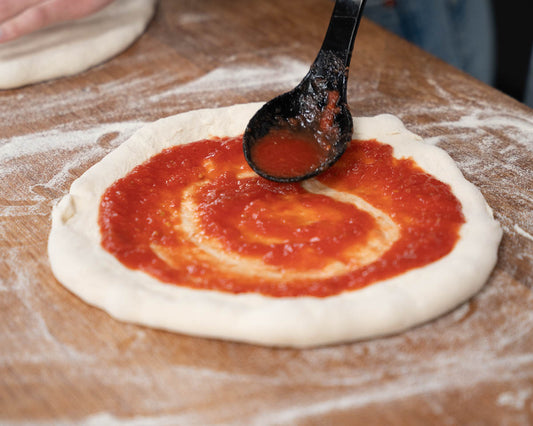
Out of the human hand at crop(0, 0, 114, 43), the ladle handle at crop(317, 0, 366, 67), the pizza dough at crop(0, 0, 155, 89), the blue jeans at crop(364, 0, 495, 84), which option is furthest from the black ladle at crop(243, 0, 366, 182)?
the blue jeans at crop(364, 0, 495, 84)

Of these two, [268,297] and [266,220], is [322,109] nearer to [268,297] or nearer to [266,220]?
[266,220]

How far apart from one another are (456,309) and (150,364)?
74cm

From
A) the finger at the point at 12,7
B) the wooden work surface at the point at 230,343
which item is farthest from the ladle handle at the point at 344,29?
the finger at the point at 12,7

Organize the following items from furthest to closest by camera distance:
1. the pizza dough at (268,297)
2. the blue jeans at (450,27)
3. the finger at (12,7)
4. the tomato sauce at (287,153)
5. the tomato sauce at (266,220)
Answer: the blue jeans at (450,27)
the finger at (12,7)
the tomato sauce at (287,153)
the tomato sauce at (266,220)
the pizza dough at (268,297)

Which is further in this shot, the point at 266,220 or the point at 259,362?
the point at 266,220

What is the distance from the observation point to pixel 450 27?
126 inches

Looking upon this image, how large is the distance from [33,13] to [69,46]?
0.61ft

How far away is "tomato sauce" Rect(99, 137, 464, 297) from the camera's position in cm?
151

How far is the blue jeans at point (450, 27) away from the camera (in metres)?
2.98

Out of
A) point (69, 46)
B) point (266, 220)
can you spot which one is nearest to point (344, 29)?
point (266, 220)

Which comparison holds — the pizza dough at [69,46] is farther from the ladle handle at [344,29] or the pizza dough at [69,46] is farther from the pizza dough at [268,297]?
the ladle handle at [344,29]

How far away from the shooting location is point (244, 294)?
144 centimetres

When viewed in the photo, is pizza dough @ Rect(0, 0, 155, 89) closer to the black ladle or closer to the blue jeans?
the black ladle

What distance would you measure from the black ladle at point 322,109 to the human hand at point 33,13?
46.4 inches
